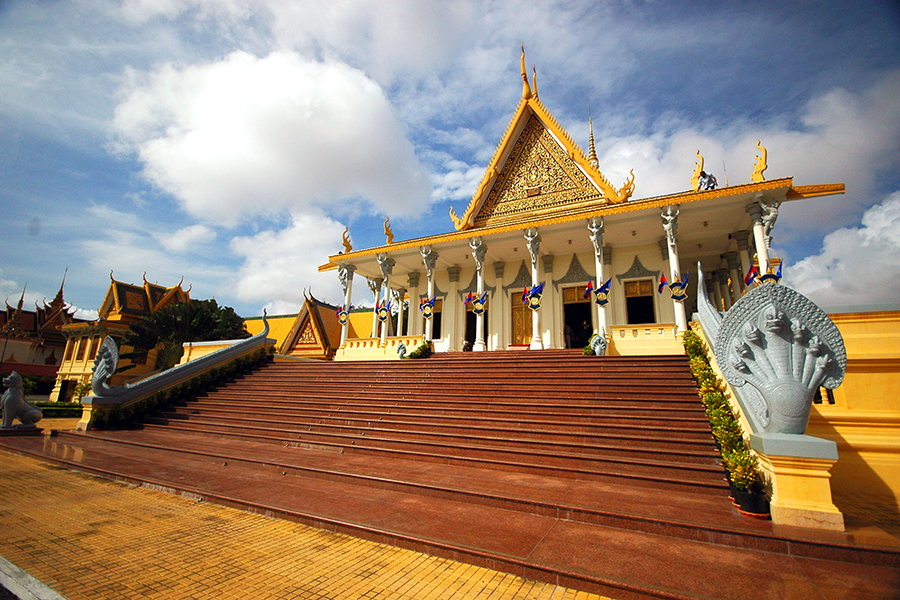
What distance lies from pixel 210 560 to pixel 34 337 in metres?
40.5

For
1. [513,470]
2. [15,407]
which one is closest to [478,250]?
[513,470]

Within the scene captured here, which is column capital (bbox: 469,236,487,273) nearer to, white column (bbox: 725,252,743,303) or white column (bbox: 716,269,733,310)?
white column (bbox: 725,252,743,303)

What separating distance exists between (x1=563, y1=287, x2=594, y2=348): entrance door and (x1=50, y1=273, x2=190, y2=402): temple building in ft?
72.0

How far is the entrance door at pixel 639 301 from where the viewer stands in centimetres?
→ 1345

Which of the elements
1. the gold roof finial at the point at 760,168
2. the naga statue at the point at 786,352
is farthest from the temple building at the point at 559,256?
the naga statue at the point at 786,352

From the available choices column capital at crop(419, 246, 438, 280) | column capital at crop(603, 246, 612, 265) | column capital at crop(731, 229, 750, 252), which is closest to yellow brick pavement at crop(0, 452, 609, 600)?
column capital at crop(419, 246, 438, 280)

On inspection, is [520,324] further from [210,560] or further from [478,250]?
[210,560]

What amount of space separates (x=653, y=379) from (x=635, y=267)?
7.27 metres

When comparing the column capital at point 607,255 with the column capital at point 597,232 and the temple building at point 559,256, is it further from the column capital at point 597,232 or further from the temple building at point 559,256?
the column capital at point 597,232

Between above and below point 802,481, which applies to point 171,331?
above

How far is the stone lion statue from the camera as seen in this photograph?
27.3 feet

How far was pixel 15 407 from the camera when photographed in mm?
8422

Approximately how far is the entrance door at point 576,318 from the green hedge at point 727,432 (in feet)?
24.4

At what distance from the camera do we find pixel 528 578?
276 cm
